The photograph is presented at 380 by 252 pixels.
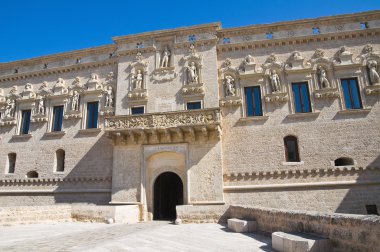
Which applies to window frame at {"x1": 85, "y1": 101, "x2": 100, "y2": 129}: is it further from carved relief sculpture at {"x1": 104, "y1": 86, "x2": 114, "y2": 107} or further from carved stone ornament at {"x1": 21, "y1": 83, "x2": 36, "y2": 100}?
carved stone ornament at {"x1": 21, "y1": 83, "x2": 36, "y2": 100}

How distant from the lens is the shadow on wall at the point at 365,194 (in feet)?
50.0

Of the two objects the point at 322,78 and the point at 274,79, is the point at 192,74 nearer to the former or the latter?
the point at 274,79

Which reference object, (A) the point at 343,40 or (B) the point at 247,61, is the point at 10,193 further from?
(A) the point at 343,40

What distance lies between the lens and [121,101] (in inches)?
774

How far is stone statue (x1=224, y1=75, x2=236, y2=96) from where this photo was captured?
60.3 ft

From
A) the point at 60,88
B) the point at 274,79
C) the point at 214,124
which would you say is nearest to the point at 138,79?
the point at 214,124

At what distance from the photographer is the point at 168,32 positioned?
20078 mm

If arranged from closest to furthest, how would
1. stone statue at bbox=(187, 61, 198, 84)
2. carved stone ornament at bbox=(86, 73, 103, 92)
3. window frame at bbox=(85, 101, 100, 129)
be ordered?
Result: stone statue at bbox=(187, 61, 198, 84), window frame at bbox=(85, 101, 100, 129), carved stone ornament at bbox=(86, 73, 103, 92)

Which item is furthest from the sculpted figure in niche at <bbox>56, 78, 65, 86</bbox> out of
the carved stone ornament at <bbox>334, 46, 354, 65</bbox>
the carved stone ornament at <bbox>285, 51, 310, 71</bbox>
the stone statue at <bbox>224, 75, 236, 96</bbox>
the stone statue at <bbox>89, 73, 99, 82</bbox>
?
the carved stone ornament at <bbox>334, 46, 354, 65</bbox>

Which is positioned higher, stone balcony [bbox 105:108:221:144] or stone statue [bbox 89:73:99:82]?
stone statue [bbox 89:73:99:82]

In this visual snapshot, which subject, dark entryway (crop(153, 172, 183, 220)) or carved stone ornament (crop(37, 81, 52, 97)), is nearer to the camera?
dark entryway (crop(153, 172, 183, 220))

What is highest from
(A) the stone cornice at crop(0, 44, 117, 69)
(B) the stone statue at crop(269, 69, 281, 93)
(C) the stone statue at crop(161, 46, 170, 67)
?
(A) the stone cornice at crop(0, 44, 117, 69)

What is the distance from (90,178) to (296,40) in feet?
55.2

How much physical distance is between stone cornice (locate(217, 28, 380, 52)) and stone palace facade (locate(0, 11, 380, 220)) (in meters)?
0.07
